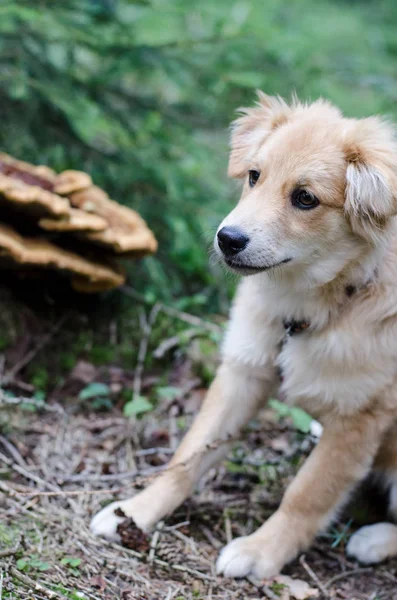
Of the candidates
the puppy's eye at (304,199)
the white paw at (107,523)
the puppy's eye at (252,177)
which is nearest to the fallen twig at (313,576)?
the white paw at (107,523)

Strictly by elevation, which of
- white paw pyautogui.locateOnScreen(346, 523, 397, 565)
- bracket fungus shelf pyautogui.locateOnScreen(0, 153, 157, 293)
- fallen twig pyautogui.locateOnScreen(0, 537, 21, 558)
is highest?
bracket fungus shelf pyautogui.locateOnScreen(0, 153, 157, 293)

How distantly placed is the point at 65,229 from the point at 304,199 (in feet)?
4.20

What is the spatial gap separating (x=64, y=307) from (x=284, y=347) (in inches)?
61.6

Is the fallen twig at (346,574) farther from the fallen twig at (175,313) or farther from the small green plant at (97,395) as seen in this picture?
the fallen twig at (175,313)

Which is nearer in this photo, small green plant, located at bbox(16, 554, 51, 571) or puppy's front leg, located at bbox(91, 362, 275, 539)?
small green plant, located at bbox(16, 554, 51, 571)

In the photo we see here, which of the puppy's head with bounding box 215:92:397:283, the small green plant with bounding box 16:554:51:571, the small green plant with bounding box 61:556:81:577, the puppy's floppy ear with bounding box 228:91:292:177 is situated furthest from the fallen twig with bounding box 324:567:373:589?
the puppy's floppy ear with bounding box 228:91:292:177

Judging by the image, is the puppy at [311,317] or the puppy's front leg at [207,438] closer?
the puppy at [311,317]

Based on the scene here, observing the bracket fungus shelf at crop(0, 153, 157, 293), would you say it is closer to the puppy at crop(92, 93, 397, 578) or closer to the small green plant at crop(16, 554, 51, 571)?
the puppy at crop(92, 93, 397, 578)

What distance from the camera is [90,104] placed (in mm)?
4254

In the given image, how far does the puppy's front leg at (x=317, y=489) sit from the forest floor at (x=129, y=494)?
112 millimetres

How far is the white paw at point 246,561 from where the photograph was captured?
276 cm

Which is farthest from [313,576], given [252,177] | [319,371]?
[252,177]

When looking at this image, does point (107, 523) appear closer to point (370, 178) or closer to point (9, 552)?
point (9, 552)

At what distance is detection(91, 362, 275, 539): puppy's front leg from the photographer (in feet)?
9.58
